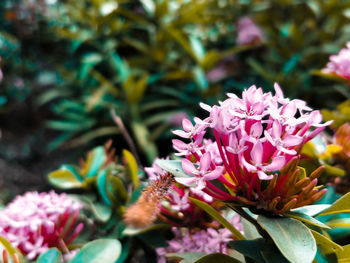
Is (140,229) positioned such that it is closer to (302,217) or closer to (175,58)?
(302,217)

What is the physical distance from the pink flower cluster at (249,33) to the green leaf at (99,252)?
1.69 metres

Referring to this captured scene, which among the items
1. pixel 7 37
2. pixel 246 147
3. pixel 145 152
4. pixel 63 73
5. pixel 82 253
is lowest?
pixel 145 152

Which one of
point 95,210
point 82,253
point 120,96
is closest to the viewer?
point 82,253

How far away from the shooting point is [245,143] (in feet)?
1.65

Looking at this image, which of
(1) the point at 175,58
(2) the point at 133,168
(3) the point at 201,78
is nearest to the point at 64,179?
(2) the point at 133,168

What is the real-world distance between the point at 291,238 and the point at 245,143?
0.14 metres

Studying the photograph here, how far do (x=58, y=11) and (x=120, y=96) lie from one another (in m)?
1.00

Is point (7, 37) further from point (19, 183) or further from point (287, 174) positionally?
point (287, 174)

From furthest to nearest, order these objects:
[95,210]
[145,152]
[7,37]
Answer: [7,37] → [145,152] → [95,210]

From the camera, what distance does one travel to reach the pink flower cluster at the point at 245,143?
48 cm

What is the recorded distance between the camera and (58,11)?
2.64 metres

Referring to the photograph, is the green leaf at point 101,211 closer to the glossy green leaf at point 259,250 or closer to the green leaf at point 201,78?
the glossy green leaf at point 259,250

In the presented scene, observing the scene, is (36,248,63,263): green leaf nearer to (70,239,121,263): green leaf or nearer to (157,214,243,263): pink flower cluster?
(70,239,121,263): green leaf

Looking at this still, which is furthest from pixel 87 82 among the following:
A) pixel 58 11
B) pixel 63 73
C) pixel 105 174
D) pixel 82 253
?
pixel 82 253
